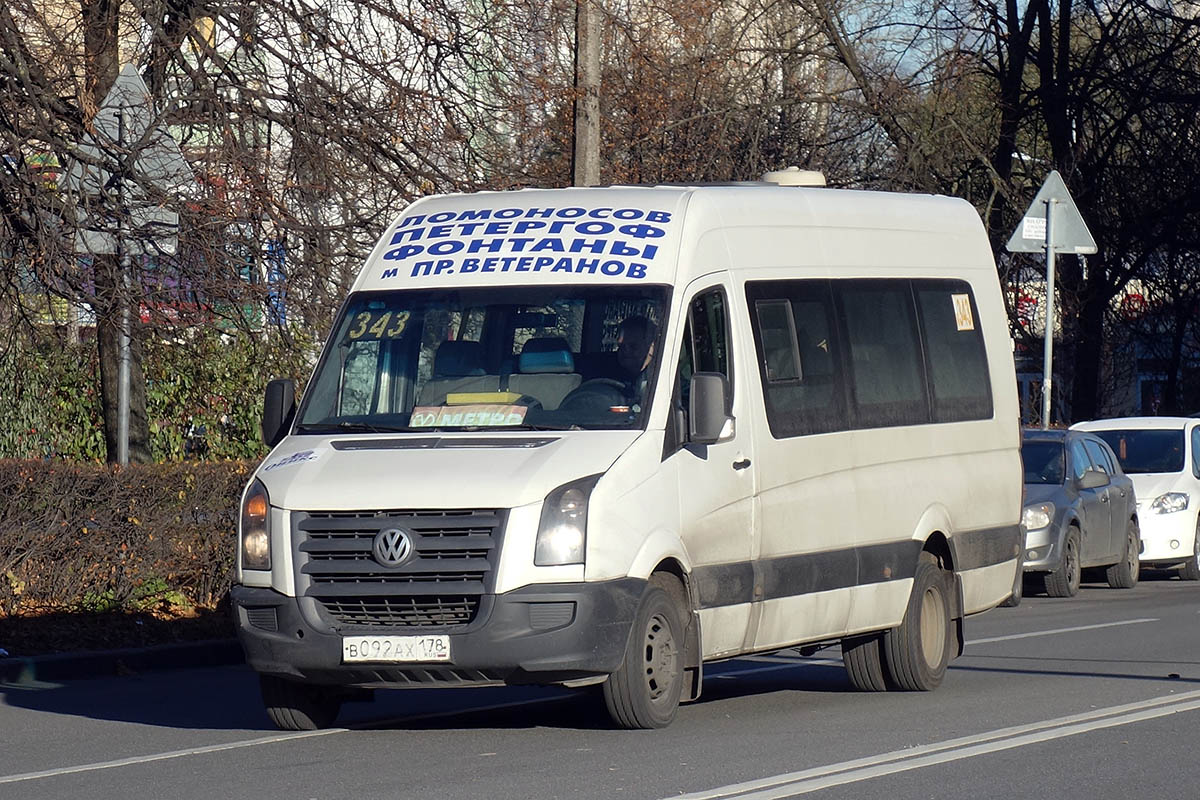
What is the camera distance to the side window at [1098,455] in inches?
790

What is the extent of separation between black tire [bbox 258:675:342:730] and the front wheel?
12169mm

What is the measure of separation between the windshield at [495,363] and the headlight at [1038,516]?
9.54 meters

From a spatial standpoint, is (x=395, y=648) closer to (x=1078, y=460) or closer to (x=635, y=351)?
(x=635, y=351)

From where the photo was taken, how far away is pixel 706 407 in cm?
927

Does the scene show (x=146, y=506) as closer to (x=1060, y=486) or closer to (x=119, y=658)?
(x=119, y=658)

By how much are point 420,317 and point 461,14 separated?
26.0 ft

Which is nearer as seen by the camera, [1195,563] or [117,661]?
[117,661]

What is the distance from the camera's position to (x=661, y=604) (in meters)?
9.16

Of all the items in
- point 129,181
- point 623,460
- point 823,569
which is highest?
point 129,181

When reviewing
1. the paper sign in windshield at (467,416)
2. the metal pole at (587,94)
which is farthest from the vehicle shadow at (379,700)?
the metal pole at (587,94)

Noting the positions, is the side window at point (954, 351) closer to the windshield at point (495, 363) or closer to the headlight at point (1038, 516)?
the windshield at point (495, 363)

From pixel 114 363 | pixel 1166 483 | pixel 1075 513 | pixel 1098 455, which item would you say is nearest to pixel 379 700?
pixel 114 363

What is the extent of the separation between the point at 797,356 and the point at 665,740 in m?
2.35

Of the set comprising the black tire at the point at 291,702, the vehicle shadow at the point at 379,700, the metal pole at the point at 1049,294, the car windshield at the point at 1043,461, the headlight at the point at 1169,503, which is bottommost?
the vehicle shadow at the point at 379,700
